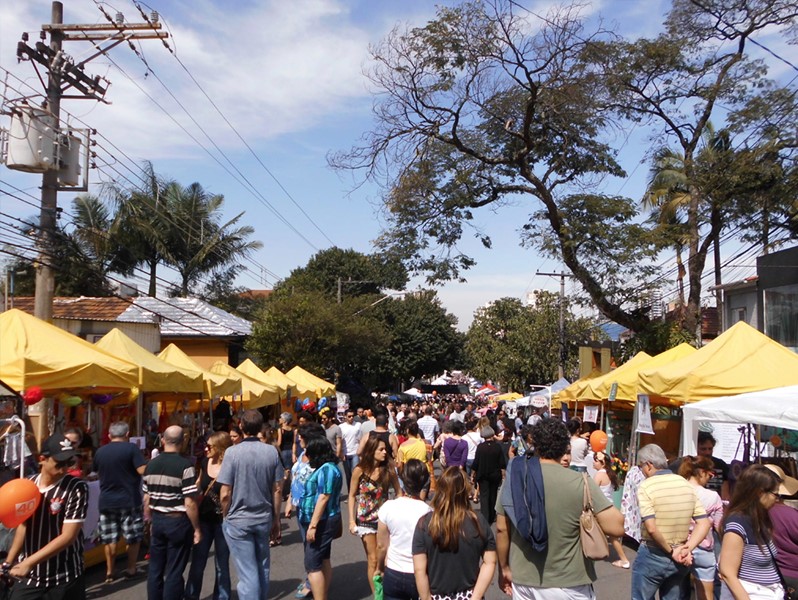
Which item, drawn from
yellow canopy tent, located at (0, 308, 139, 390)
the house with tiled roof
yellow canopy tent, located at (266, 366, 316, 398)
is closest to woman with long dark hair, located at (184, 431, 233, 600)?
yellow canopy tent, located at (0, 308, 139, 390)

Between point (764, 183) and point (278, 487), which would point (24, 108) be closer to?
point (278, 487)

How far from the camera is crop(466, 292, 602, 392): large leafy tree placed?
155 ft

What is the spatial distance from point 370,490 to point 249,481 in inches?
51.5

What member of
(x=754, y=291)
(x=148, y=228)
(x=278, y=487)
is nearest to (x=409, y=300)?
(x=148, y=228)

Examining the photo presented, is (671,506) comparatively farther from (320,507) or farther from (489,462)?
(489,462)

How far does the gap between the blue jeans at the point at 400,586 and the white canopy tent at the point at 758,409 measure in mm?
4135

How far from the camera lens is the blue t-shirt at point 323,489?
7059 mm

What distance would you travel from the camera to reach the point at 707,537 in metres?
6.38

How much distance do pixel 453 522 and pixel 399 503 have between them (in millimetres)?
727

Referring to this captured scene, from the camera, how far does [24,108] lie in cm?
1459

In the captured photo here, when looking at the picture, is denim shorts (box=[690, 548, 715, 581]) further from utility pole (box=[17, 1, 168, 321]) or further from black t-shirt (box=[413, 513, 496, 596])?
utility pole (box=[17, 1, 168, 321])

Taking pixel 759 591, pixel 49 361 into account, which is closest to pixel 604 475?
pixel 759 591

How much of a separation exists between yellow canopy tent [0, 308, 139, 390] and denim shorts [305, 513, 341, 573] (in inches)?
151

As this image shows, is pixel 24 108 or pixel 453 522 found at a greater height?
pixel 24 108
